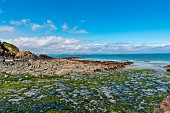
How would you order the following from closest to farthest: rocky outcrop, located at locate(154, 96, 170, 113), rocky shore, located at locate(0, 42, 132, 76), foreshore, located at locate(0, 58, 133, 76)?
rocky outcrop, located at locate(154, 96, 170, 113) < foreshore, located at locate(0, 58, 133, 76) < rocky shore, located at locate(0, 42, 132, 76)

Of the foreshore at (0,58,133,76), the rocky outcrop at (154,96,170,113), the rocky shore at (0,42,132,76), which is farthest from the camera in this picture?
the rocky shore at (0,42,132,76)

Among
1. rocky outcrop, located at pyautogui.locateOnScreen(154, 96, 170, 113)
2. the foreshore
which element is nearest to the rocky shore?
the foreshore

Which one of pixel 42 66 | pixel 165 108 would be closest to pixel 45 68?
pixel 42 66

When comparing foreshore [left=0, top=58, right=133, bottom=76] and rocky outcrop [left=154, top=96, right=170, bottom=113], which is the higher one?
foreshore [left=0, top=58, right=133, bottom=76]

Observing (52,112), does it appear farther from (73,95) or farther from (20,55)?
(20,55)

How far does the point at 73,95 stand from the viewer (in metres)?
28.0

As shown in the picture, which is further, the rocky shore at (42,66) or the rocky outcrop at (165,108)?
the rocky shore at (42,66)

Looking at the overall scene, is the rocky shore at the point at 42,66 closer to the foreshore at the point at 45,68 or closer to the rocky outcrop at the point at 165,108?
the foreshore at the point at 45,68

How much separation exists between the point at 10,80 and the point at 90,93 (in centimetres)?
1596

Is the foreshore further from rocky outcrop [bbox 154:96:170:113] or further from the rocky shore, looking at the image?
rocky outcrop [bbox 154:96:170:113]

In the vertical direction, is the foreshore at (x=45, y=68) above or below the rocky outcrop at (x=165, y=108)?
above

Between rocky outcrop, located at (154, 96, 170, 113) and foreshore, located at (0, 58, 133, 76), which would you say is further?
foreshore, located at (0, 58, 133, 76)

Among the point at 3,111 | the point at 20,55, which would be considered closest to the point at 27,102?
the point at 3,111

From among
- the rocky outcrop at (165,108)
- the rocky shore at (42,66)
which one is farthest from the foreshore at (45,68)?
the rocky outcrop at (165,108)
